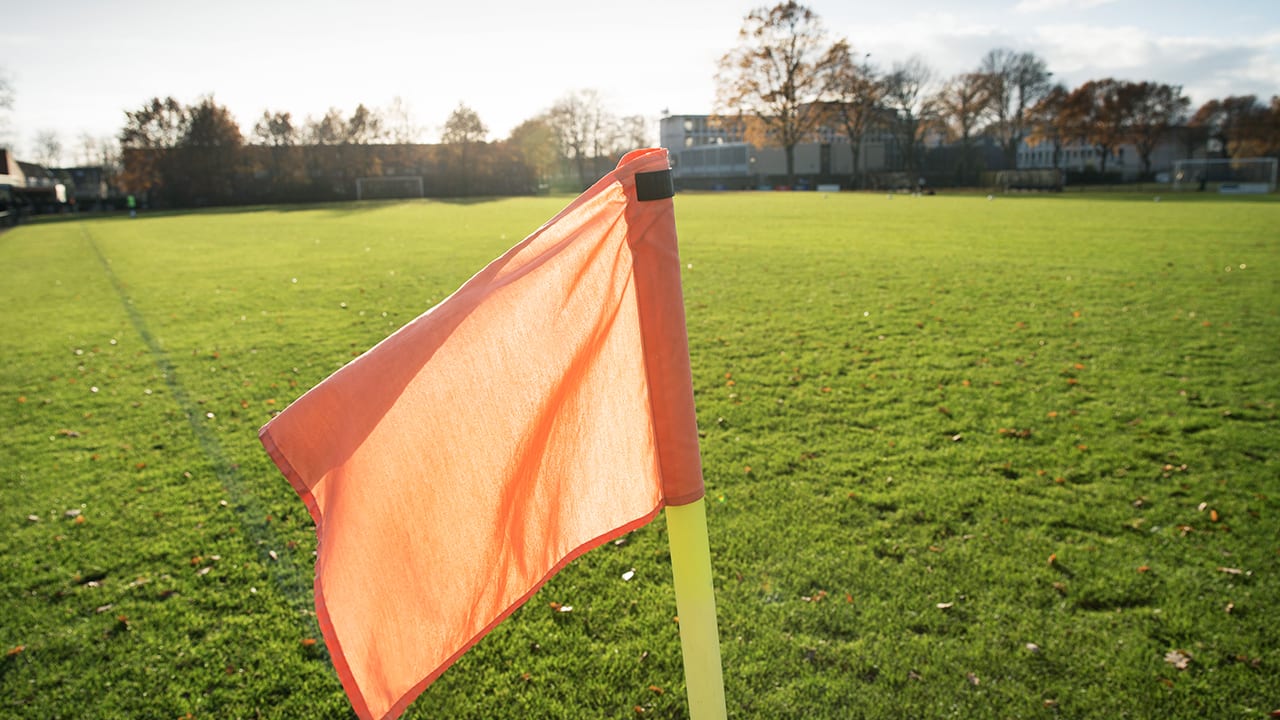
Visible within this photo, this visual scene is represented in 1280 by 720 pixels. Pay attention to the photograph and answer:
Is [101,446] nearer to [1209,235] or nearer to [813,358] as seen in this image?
[813,358]

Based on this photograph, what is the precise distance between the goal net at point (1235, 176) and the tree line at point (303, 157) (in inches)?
2404

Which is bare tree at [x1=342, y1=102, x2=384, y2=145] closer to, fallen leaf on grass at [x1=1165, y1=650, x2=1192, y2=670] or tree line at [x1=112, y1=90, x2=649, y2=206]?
tree line at [x1=112, y1=90, x2=649, y2=206]

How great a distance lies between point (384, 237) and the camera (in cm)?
2892

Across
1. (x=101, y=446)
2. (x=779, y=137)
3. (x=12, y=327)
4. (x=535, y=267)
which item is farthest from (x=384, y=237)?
(x=779, y=137)

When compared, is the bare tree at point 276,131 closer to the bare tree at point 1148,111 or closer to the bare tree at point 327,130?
the bare tree at point 327,130

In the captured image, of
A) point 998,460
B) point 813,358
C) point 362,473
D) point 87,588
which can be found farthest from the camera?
point 813,358

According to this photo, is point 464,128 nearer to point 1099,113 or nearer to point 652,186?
point 1099,113

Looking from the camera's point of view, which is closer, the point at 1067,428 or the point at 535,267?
the point at 535,267

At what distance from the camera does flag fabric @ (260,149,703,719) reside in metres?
1.40

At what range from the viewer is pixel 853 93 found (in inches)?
3280

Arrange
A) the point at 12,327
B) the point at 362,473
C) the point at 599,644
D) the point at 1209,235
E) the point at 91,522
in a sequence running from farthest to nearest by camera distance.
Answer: the point at 1209,235
the point at 12,327
the point at 91,522
the point at 599,644
the point at 362,473

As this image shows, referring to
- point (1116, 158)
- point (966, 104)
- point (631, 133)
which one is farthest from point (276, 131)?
point (1116, 158)

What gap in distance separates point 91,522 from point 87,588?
1096mm

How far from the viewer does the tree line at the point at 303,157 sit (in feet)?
246
